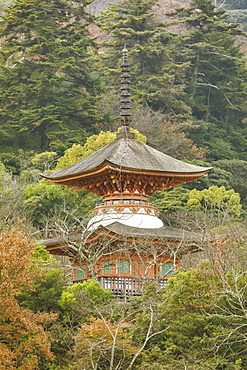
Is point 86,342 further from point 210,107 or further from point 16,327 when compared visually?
point 210,107

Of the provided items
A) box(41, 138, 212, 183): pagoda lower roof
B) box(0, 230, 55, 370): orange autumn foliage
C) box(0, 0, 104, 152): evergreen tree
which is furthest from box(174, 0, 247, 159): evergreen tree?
box(0, 230, 55, 370): orange autumn foliage

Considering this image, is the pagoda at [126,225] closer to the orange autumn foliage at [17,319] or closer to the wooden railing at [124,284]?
the wooden railing at [124,284]

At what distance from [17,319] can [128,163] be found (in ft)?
24.3

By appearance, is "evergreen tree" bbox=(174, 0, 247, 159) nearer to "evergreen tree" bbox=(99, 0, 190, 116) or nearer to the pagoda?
"evergreen tree" bbox=(99, 0, 190, 116)

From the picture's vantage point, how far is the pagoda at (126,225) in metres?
21.7

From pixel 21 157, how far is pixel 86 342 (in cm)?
2707

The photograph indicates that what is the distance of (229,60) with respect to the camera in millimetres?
56844

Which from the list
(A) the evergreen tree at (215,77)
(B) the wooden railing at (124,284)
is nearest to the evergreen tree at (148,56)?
(A) the evergreen tree at (215,77)

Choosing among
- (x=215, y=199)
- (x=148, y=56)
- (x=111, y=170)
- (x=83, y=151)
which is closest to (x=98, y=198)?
(x=83, y=151)

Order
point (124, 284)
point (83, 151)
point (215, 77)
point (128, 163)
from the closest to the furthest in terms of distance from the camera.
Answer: point (124, 284), point (128, 163), point (83, 151), point (215, 77)

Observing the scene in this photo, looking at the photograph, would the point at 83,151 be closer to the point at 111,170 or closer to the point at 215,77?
the point at 111,170

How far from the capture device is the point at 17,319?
55.4ft

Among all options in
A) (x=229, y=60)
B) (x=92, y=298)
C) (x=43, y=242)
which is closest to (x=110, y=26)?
(x=229, y=60)

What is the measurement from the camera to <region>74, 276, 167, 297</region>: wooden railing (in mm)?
20922
